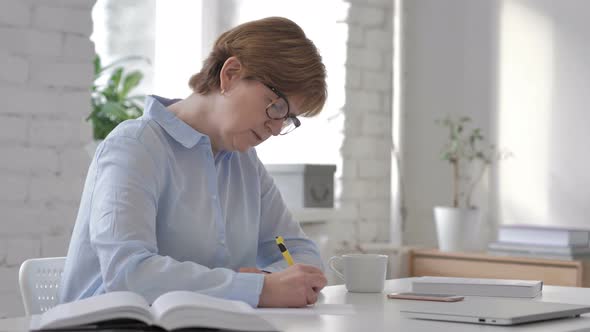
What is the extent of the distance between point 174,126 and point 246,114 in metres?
0.15

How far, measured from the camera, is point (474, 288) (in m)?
1.92

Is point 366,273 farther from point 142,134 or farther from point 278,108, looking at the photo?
point 142,134

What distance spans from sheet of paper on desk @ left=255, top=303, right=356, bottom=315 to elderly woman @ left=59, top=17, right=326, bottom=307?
0.02 meters

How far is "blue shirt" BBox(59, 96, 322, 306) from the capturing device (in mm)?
1645

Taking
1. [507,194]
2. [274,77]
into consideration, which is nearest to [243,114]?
[274,77]

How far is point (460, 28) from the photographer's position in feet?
13.4

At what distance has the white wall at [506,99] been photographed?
3758 mm

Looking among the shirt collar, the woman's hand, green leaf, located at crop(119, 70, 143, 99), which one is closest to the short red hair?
the shirt collar

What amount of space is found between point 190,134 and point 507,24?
2.38 meters

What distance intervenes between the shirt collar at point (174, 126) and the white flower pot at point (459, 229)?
6.61 feet

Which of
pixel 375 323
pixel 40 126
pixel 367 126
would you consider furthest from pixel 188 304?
pixel 367 126

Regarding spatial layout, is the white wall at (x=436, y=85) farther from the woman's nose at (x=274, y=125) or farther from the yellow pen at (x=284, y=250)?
the woman's nose at (x=274, y=125)

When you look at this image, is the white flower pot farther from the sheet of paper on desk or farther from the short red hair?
the sheet of paper on desk

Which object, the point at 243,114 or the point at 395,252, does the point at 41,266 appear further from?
the point at 395,252
